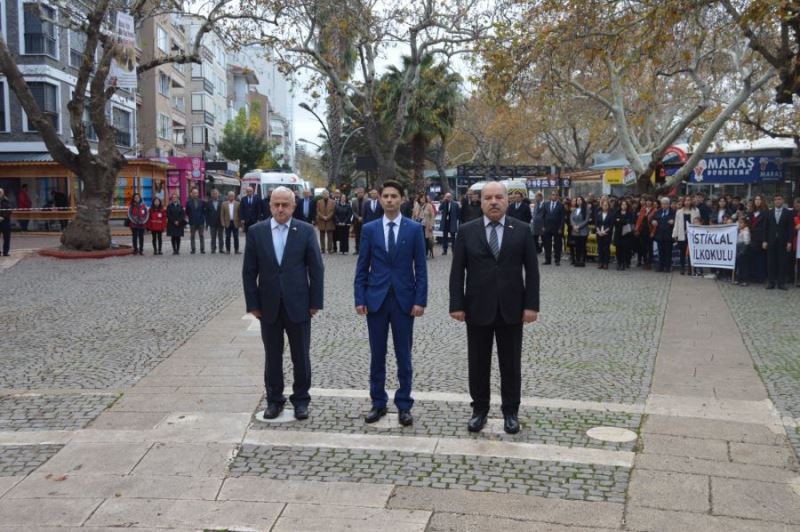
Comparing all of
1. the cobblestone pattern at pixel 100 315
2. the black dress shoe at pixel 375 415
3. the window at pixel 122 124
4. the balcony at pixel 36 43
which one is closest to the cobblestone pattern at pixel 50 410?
the cobblestone pattern at pixel 100 315

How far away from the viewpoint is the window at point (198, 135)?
6225cm

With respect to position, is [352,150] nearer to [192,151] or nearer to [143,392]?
[192,151]

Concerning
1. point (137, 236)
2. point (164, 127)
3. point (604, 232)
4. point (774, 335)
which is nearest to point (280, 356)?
point (774, 335)

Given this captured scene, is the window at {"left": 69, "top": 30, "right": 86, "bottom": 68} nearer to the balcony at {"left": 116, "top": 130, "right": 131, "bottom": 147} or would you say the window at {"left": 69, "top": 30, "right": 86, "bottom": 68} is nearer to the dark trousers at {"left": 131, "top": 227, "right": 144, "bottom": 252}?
the balcony at {"left": 116, "top": 130, "right": 131, "bottom": 147}

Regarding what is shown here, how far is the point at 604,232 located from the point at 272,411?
46.0 feet

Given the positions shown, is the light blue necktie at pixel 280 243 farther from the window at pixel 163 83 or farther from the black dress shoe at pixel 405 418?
the window at pixel 163 83

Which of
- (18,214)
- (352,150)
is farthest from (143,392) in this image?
(352,150)

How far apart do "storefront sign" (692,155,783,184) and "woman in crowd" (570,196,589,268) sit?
4856 millimetres

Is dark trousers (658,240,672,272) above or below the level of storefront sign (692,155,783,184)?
below

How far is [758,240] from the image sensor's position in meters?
15.8

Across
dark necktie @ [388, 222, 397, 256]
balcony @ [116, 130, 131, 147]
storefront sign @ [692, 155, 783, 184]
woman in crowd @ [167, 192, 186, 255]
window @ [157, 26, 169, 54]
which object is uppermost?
window @ [157, 26, 169, 54]

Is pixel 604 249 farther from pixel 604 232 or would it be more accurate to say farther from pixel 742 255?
pixel 742 255

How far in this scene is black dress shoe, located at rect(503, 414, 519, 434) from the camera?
602 centimetres

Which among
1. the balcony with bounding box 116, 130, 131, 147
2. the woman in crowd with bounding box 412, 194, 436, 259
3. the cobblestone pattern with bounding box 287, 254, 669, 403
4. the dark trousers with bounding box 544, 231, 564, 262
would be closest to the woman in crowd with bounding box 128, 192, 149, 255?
the woman in crowd with bounding box 412, 194, 436, 259
